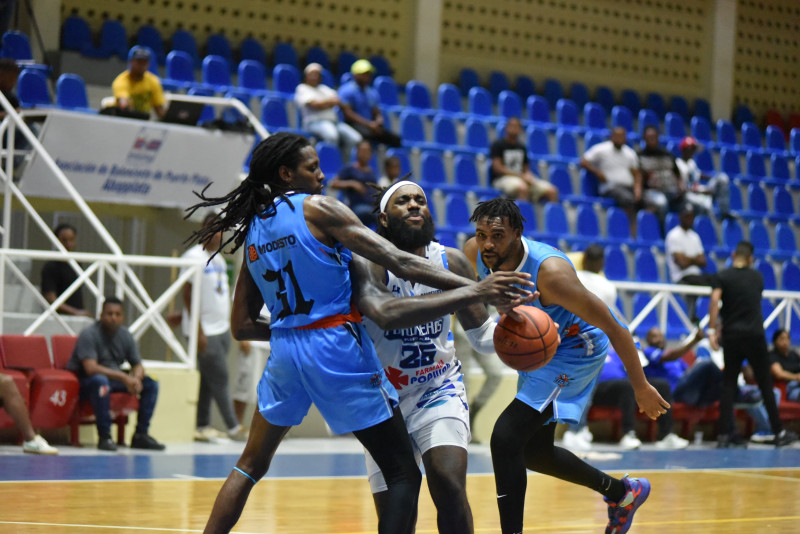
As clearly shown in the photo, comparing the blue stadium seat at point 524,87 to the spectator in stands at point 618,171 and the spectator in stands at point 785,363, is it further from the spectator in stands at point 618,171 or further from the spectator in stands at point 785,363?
the spectator in stands at point 785,363

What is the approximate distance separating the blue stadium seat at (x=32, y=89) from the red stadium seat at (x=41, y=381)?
3.73 meters

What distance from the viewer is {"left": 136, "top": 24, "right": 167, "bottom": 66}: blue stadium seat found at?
584 inches

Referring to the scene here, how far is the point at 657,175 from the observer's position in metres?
15.9

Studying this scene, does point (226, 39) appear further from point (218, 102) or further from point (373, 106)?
point (218, 102)

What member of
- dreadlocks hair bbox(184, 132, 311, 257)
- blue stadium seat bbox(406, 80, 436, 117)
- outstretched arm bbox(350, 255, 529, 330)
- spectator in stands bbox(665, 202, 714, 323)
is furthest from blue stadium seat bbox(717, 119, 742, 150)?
outstretched arm bbox(350, 255, 529, 330)

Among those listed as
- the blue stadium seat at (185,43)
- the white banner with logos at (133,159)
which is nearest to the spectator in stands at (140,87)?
the white banner with logos at (133,159)

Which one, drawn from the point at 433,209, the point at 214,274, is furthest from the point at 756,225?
the point at 214,274

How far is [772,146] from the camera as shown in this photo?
64.0 feet

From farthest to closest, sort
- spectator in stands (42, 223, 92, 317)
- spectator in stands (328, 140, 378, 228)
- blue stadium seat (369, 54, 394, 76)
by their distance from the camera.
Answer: blue stadium seat (369, 54, 394, 76)
spectator in stands (328, 140, 378, 228)
spectator in stands (42, 223, 92, 317)

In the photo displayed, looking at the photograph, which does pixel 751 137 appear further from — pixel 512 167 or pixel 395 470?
pixel 395 470

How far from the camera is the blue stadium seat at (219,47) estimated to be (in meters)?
15.6

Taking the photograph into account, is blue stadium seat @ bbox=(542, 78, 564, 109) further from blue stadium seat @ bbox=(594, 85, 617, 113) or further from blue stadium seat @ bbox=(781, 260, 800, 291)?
blue stadium seat @ bbox=(781, 260, 800, 291)

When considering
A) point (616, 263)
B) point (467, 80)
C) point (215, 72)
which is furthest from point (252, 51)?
point (616, 263)

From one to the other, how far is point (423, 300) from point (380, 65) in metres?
13.7
